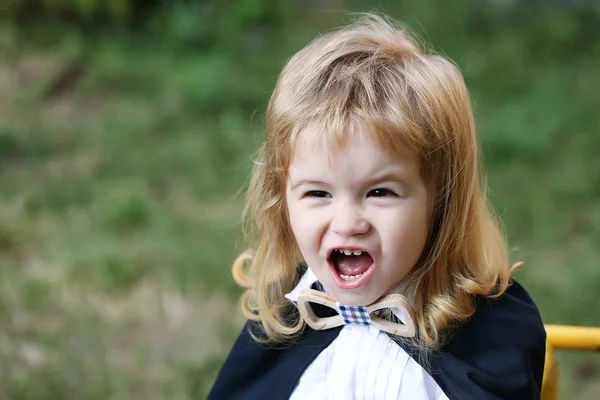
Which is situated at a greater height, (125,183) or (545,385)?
(125,183)

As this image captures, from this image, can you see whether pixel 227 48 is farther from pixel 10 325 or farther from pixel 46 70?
pixel 10 325

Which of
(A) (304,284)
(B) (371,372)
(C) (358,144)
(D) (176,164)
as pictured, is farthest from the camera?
(D) (176,164)

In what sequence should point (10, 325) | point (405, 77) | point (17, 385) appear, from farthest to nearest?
1. point (10, 325)
2. point (17, 385)
3. point (405, 77)

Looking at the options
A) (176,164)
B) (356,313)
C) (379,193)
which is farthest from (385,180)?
(176,164)

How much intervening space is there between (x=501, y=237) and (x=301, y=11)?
4.44 m

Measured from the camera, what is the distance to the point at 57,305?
3.36 m

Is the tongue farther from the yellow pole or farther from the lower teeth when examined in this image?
the yellow pole

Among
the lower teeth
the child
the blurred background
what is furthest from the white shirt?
Result: the blurred background

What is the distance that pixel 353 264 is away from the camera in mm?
1608

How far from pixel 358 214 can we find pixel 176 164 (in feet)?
9.97

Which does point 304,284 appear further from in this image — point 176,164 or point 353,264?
point 176,164

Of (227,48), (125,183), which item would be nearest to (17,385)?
(125,183)

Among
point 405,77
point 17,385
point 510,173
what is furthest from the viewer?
point 510,173

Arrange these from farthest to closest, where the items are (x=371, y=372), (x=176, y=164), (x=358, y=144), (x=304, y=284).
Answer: (x=176, y=164), (x=304, y=284), (x=371, y=372), (x=358, y=144)
